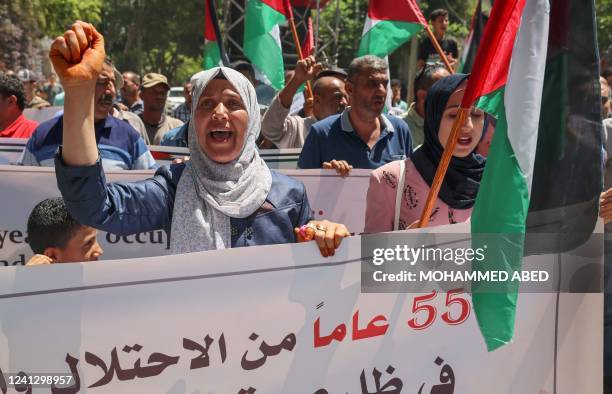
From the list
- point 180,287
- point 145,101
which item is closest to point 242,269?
point 180,287

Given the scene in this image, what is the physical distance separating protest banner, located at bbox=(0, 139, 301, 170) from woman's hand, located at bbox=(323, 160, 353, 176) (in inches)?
31.0

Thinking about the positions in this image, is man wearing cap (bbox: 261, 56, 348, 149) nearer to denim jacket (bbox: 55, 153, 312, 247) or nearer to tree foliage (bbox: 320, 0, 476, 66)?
denim jacket (bbox: 55, 153, 312, 247)

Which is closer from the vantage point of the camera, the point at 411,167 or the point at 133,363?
the point at 133,363

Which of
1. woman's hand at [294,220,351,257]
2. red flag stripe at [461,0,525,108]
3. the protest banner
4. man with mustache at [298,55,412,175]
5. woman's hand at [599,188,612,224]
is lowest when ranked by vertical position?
the protest banner

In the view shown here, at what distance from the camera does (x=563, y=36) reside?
273 centimetres

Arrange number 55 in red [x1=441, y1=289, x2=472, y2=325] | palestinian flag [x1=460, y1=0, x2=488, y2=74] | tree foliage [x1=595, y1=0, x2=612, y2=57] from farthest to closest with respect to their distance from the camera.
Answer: tree foliage [x1=595, y1=0, x2=612, y2=57]
palestinian flag [x1=460, y1=0, x2=488, y2=74]
number 55 in red [x1=441, y1=289, x2=472, y2=325]

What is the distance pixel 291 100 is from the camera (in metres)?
4.90

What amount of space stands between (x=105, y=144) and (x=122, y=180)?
0.29 m

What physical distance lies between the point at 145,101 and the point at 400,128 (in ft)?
9.14

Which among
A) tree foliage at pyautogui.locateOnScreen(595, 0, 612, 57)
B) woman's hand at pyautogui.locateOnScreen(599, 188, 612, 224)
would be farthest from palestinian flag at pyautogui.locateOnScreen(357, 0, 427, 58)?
tree foliage at pyautogui.locateOnScreen(595, 0, 612, 57)

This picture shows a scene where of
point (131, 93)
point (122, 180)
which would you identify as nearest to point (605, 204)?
point (122, 180)

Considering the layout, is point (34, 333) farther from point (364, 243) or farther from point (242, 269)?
point (364, 243)

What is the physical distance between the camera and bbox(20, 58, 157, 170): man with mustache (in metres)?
4.16

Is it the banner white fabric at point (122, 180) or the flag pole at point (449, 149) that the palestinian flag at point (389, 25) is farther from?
the flag pole at point (449, 149)
